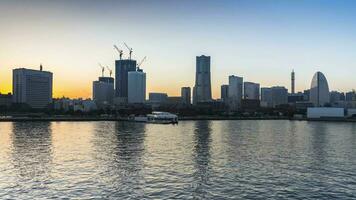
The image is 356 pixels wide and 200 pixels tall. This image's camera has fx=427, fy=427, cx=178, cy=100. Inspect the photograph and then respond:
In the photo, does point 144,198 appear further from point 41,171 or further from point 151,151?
point 151,151

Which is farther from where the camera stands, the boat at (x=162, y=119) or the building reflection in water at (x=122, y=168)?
the boat at (x=162, y=119)

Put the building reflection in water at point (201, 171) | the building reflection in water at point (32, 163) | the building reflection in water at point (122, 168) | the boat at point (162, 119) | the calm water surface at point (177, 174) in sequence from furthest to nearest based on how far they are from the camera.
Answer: the boat at point (162, 119)
the building reflection in water at point (32, 163)
the building reflection in water at point (122, 168)
the building reflection in water at point (201, 171)
the calm water surface at point (177, 174)

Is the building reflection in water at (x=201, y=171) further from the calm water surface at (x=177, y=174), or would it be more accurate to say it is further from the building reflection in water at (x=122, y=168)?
the building reflection in water at (x=122, y=168)

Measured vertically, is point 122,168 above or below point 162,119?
below

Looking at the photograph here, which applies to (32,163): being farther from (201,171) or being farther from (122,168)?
(201,171)

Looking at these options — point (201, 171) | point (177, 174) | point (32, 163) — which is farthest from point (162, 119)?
point (177, 174)

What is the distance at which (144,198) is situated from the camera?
82.3ft

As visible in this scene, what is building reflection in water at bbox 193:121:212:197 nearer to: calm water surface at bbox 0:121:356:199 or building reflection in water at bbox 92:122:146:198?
calm water surface at bbox 0:121:356:199

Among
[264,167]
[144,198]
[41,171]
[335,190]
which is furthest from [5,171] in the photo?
[335,190]

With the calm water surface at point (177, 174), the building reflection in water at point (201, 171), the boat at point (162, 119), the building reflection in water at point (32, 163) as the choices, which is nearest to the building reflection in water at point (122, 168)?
the calm water surface at point (177, 174)

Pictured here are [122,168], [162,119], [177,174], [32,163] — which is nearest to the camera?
[177,174]

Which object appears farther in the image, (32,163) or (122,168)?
(32,163)

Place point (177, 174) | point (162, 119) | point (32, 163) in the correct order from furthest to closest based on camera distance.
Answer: point (162, 119), point (32, 163), point (177, 174)

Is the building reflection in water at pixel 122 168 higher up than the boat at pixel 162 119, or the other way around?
the boat at pixel 162 119
